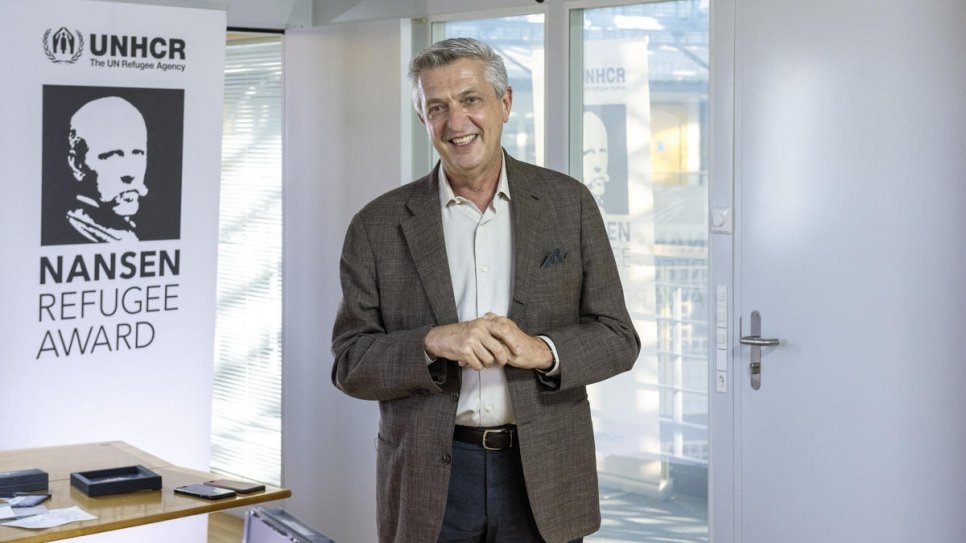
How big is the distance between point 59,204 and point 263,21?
1221mm

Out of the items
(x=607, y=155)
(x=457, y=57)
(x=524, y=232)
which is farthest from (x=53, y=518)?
(x=607, y=155)

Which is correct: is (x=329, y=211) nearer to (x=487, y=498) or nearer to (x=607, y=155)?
(x=607, y=155)

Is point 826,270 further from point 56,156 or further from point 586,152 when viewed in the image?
point 56,156

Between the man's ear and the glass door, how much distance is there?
1.66 metres

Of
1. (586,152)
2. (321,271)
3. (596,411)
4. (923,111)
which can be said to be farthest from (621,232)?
(321,271)

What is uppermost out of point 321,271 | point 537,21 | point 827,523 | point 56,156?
point 537,21

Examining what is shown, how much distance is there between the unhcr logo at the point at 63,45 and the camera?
386cm

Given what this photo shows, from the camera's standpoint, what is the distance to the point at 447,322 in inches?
93.0

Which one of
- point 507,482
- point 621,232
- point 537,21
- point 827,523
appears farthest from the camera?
point 537,21

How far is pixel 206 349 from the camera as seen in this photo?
14.0ft

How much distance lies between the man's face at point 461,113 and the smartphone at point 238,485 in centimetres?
89

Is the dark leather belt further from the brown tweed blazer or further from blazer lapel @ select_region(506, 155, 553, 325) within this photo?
blazer lapel @ select_region(506, 155, 553, 325)

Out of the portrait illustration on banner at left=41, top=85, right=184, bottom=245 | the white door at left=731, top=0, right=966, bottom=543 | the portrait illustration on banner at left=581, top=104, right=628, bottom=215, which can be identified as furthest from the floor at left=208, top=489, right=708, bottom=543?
the portrait illustration on banner at left=41, top=85, right=184, bottom=245

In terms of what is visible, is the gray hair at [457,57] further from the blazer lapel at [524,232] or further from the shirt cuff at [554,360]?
the shirt cuff at [554,360]
